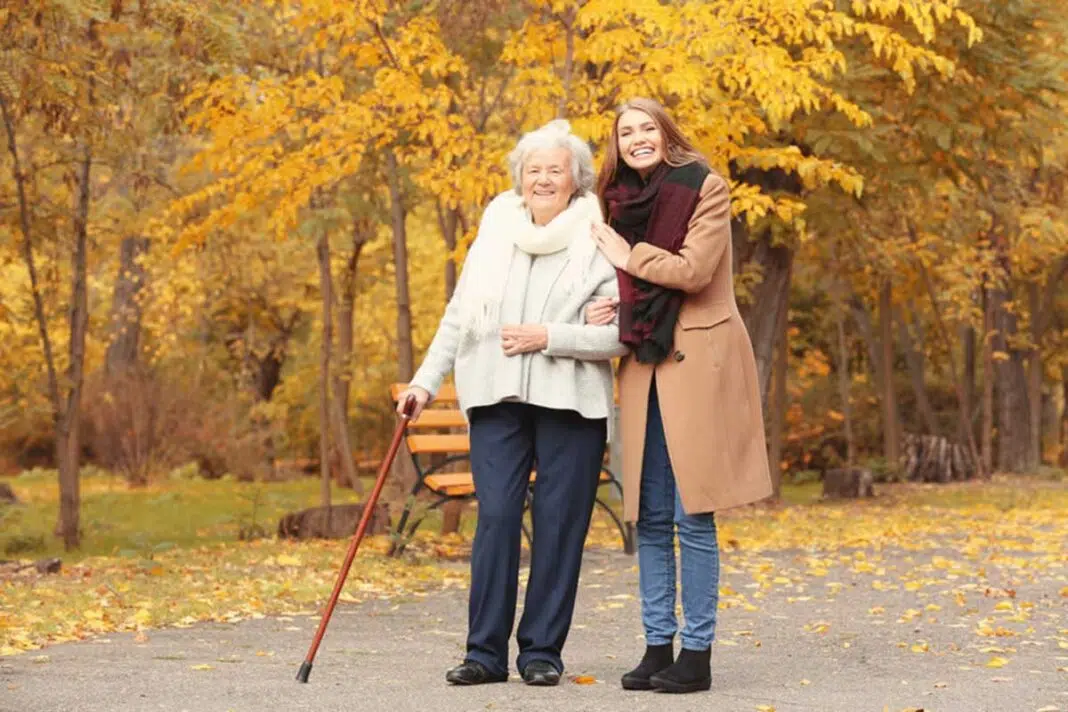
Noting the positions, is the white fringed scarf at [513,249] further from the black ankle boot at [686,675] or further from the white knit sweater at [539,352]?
the black ankle boot at [686,675]

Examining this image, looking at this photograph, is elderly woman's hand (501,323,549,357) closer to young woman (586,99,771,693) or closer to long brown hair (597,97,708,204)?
young woman (586,99,771,693)

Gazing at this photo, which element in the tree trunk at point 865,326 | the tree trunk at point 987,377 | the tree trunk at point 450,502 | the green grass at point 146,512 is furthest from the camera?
the tree trunk at point 987,377

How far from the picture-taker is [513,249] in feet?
18.9

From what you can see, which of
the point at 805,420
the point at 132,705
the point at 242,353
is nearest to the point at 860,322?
the point at 805,420

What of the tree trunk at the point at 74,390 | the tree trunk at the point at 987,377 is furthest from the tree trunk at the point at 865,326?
the tree trunk at the point at 74,390

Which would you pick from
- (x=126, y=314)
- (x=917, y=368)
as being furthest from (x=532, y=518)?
(x=126, y=314)

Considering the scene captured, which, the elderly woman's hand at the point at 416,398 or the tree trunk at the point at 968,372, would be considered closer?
the elderly woman's hand at the point at 416,398

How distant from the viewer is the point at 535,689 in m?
5.56

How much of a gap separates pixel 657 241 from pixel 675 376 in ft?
1.41

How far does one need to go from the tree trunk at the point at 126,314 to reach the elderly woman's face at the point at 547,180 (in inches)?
854

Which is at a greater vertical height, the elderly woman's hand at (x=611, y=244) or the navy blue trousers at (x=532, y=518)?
the elderly woman's hand at (x=611, y=244)

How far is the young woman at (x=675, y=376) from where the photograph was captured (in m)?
5.55

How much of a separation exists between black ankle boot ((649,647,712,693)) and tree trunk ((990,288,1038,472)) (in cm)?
2227

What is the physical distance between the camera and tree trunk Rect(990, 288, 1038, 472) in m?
27.1
